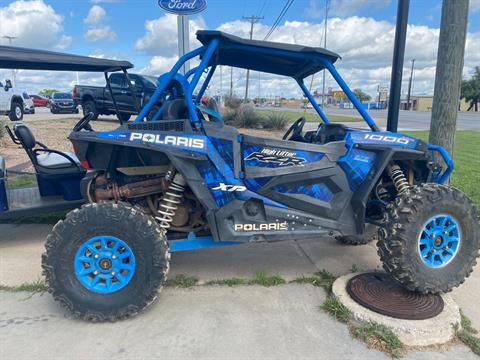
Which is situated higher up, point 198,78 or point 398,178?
point 198,78

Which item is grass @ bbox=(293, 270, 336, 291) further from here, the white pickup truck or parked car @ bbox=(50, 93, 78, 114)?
parked car @ bbox=(50, 93, 78, 114)

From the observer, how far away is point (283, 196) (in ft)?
11.0

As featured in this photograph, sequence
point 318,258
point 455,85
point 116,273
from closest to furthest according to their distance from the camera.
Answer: point 116,273
point 318,258
point 455,85

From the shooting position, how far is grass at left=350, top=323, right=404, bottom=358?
2.71m

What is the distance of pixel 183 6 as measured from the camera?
9.15 meters

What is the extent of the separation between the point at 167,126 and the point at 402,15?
10.9 ft

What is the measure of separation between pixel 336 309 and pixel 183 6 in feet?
26.7

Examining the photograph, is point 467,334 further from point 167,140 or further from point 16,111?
point 16,111

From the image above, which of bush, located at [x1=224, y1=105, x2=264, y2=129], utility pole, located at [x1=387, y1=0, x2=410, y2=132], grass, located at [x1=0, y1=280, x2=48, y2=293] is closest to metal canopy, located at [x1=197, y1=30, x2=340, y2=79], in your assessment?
utility pole, located at [x1=387, y1=0, x2=410, y2=132]

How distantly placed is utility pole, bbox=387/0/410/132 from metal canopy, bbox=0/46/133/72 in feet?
10.5

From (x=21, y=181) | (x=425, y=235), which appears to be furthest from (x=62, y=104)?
(x=425, y=235)

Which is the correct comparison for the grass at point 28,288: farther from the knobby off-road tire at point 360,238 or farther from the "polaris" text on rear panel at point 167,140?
the knobby off-road tire at point 360,238

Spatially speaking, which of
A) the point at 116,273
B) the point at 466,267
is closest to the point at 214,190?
the point at 116,273

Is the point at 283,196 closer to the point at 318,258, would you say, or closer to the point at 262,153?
the point at 262,153
